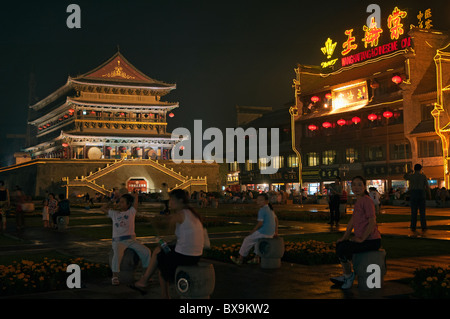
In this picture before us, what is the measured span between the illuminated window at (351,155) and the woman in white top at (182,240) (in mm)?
50160

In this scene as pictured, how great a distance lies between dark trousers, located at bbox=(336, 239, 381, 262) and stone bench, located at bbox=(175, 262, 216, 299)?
2255 millimetres

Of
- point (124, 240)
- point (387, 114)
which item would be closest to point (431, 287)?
point (124, 240)

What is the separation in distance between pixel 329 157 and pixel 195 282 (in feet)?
177

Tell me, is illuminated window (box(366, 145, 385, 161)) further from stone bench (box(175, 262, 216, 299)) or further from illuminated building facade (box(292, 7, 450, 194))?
stone bench (box(175, 262, 216, 299))

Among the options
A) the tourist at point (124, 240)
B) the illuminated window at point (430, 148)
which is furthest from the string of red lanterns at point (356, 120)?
the tourist at point (124, 240)

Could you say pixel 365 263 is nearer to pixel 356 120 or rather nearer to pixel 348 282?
pixel 348 282

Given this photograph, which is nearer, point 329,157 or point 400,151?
point 400,151

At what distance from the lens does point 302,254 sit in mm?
11047

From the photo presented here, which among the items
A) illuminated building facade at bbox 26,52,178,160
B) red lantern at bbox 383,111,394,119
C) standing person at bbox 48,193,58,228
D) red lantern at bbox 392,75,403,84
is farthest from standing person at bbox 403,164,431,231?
illuminated building facade at bbox 26,52,178,160

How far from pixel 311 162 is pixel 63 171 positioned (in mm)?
30905

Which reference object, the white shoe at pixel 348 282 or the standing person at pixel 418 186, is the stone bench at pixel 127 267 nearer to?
the white shoe at pixel 348 282

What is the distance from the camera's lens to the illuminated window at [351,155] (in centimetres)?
5548

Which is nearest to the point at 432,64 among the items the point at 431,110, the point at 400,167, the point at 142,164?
the point at 431,110
